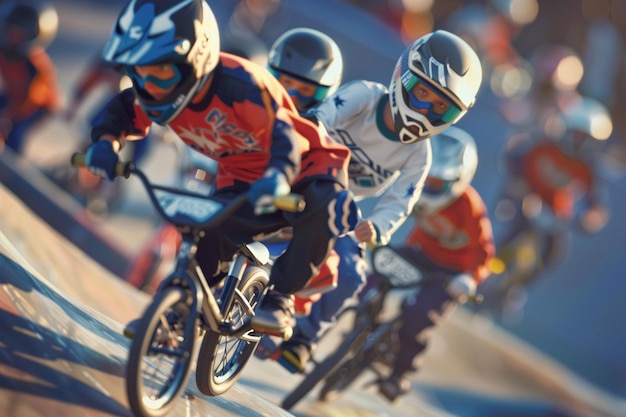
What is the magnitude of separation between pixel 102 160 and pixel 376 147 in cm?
239

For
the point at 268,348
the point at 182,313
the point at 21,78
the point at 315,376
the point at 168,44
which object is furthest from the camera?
the point at 21,78

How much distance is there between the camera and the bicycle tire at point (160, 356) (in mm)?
4770

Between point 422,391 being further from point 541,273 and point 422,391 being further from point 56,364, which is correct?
point 56,364

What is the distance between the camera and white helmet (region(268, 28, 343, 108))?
7.65 m

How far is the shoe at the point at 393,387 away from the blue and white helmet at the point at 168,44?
12.8ft

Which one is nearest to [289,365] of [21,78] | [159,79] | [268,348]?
Answer: [268,348]

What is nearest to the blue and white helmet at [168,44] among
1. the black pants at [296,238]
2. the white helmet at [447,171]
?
the black pants at [296,238]

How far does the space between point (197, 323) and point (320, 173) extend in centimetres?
107

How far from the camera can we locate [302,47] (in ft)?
25.3

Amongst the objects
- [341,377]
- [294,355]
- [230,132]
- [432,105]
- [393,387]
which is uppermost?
[432,105]

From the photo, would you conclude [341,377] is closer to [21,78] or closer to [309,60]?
[309,60]

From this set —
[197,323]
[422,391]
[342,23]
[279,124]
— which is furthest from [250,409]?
[342,23]

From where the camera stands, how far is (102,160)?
5.21 meters

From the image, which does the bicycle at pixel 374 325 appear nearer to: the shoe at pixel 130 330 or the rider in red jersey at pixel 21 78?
the shoe at pixel 130 330
